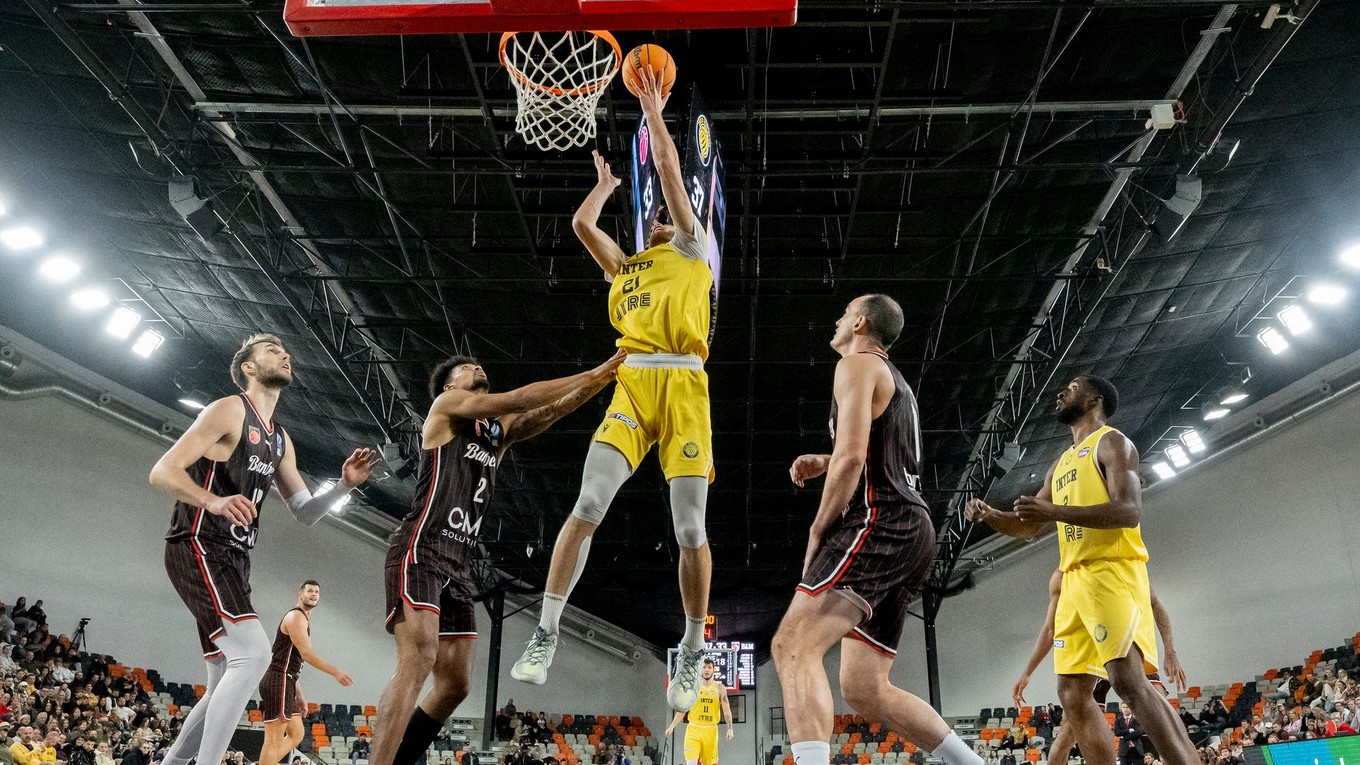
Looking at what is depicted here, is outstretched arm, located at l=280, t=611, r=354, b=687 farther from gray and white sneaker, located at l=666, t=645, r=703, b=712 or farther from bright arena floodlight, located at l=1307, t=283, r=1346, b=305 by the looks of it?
bright arena floodlight, located at l=1307, t=283, r=1346, b=305

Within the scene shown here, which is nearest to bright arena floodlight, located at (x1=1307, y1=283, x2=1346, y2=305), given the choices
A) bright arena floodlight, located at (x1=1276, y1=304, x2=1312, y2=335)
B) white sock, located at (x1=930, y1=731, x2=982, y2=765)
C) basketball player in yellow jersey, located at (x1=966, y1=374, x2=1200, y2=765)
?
bright arena floodlight, located at (x1=1276, y1=304, x2=1312, y2=335)

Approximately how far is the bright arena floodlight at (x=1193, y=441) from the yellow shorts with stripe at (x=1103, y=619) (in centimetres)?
1953

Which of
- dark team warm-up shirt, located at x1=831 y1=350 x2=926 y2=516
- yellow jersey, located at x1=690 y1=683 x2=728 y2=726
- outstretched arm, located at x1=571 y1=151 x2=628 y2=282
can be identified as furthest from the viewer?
yellow jersey, located at x1=690 y1=683 x2=728 y2=726

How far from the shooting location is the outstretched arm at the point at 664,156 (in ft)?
16.3

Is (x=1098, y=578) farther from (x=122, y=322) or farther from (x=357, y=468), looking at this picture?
(x=122, y=322)

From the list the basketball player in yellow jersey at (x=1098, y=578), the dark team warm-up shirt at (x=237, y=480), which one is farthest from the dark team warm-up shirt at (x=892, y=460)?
the dark team warm-up shirt at (x=237, y=480)

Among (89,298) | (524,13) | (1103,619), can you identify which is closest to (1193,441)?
(1103,619)

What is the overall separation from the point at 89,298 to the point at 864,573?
57.2 feet

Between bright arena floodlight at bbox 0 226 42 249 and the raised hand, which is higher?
bright arena floodlight at bbox 0 226 42 249

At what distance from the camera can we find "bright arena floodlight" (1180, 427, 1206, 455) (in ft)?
74.5

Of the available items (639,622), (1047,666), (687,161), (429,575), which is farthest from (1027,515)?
(639,622)

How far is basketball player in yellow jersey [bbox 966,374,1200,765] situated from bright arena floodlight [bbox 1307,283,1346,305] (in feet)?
47.8

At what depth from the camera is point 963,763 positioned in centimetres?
382

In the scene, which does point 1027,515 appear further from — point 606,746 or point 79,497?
point 606,746
